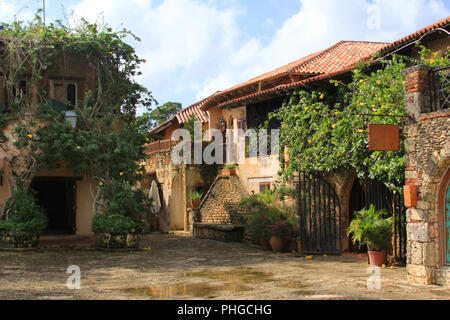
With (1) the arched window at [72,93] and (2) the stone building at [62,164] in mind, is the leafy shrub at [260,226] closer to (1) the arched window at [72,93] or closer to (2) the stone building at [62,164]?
(2) the stone building at [62,164]

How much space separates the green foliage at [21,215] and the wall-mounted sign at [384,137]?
10.4 m

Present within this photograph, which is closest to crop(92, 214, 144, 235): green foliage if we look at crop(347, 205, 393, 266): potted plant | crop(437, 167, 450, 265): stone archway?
crop(347, 205, 393, 266): potted plant

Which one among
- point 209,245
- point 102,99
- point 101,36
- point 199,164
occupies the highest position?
point 101,36

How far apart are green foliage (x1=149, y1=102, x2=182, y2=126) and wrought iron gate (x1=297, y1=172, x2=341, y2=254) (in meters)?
23.5

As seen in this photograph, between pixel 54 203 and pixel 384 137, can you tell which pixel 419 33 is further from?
pixel 54 203

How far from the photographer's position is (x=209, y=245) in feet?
59.3

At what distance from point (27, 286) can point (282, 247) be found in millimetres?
8529

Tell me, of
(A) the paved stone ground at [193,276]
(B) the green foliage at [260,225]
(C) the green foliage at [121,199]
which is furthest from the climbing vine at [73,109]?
(B) the green foliage at [260,225]

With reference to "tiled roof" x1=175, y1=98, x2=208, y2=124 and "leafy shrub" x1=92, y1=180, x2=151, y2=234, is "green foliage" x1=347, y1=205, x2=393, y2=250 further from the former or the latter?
"tiled roof" x1=175, y1=98, x2=208, y2=124

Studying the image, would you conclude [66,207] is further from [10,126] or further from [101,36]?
[101,36]

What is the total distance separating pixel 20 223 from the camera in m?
15.2

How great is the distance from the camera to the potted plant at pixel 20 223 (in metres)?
15.1

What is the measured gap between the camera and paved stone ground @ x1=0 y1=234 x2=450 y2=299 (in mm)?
8766
